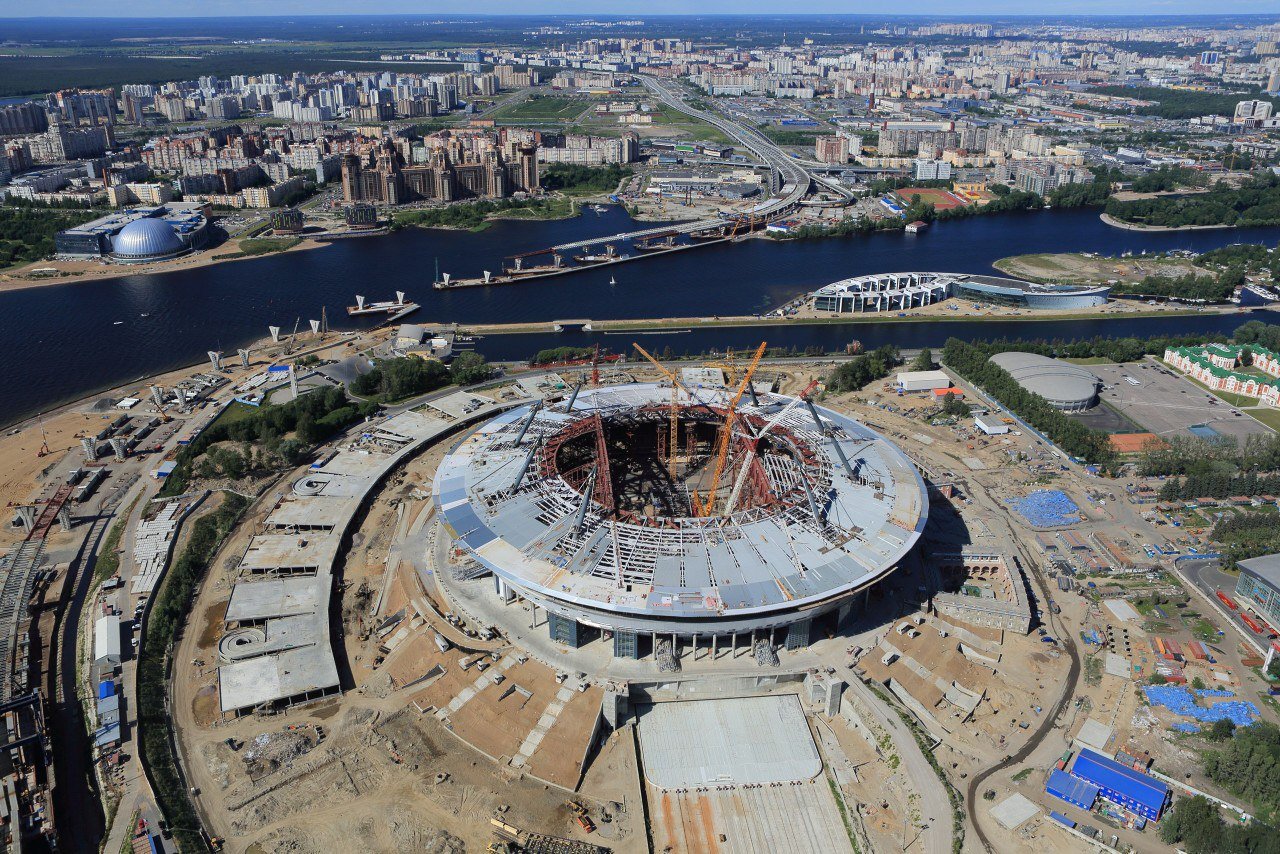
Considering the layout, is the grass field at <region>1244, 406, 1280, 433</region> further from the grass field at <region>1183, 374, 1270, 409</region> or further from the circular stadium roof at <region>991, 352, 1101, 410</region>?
the circular stadium roof at <region>991, 352, 1101, 410</region>

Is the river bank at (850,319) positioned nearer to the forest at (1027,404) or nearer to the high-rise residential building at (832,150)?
the forest at (1027,404)

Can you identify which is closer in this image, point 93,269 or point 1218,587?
point 1218,587

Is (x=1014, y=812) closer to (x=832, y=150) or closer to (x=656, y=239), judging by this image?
(x=656, y=239)

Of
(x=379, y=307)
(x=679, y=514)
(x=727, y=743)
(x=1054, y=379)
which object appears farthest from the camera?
(x=379, y=307)

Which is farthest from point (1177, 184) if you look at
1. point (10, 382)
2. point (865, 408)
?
point (10, 382)

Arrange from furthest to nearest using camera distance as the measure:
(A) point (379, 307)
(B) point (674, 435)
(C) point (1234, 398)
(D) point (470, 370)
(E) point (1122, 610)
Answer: (A) point (379, 307) < (D) point (470, 370) < (C) point (1234, 398) < (B) point (674, 435) < (E) point (1122, 610)

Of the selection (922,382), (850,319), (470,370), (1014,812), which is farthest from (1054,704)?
(850,319)

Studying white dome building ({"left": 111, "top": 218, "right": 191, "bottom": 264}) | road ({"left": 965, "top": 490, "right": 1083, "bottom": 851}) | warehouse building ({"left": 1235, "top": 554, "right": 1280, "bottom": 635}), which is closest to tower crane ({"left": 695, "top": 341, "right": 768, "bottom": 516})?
road ({"left": 965, "top": 490, "right": 1083, "bottom": 851})

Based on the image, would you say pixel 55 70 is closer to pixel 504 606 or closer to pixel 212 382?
pixel 212 382
